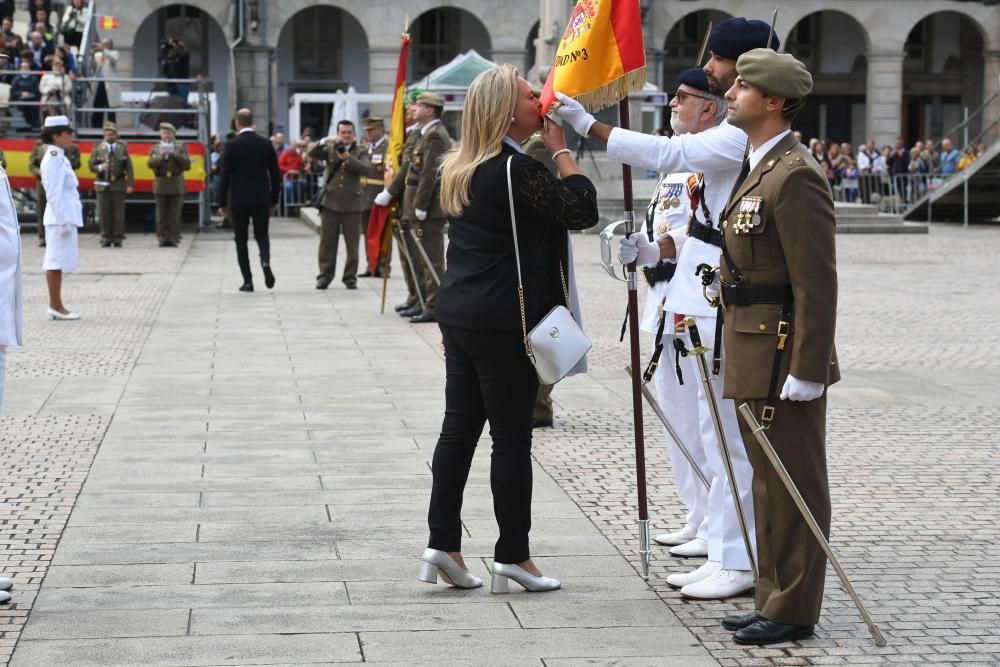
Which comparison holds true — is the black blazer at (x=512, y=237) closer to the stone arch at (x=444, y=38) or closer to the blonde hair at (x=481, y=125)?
the blonde hair at (x=481, y=125)

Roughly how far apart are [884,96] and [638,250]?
41.4 metres

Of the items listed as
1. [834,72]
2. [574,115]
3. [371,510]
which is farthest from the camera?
[834,72]

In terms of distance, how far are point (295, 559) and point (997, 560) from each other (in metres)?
2.65

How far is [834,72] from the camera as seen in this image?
4897cm

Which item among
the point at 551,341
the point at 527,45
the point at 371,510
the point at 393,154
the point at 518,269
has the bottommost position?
the point at 371,510

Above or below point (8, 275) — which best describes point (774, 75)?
Answer: above

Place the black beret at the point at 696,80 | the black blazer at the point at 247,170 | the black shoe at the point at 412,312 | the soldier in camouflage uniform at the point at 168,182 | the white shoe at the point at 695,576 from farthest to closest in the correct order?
the soldier in camouflage uniform at the point at 168,182 → the black blazer at the point at 247,170 → the black shoe at the point at 412,312 → the black beret at the point at 696,80 → the white shoe at the point at 695,576

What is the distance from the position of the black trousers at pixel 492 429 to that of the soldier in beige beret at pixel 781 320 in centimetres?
74

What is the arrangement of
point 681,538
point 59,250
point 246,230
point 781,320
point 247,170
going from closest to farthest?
point 781,320 → point 681,538 → point 59,250 → point 246,230 → point 247,170

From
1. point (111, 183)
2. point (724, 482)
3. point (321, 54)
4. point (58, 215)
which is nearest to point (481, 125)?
point (724, 482)

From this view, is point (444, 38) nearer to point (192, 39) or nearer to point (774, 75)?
point (192, 39)

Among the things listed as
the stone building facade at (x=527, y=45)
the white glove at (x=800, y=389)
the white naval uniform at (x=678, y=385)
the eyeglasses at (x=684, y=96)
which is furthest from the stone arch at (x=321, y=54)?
the white glove at (x=800, y=389)

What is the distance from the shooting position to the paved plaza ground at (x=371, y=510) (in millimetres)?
4992

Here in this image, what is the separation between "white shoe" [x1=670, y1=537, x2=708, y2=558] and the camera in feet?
20.0
